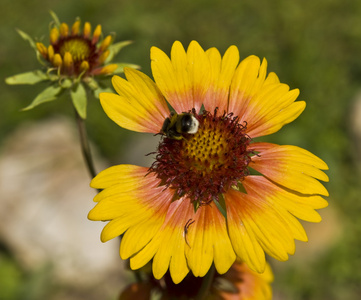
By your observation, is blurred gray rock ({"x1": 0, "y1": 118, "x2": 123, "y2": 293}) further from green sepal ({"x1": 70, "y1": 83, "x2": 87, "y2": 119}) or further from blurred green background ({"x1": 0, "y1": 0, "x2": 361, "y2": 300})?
green sepal ({"x1": 70, "y1": 83, "x2": 87, "y2": 119})

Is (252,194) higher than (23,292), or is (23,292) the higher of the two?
(252,194)

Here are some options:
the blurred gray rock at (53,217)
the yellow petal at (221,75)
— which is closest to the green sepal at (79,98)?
the yellow petal at (221,75)

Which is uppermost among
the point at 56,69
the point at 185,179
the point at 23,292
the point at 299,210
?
the point at 56,69

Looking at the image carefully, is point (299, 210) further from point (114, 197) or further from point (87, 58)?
point (87, 58)

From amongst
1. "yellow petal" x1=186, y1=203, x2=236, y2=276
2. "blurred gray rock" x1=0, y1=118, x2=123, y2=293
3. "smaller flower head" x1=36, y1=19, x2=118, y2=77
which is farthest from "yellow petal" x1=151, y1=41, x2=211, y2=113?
"blurred gray rock" x1=0, y1=118, x2=123, y2=293

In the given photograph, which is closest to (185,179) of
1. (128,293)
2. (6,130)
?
(128,293)
